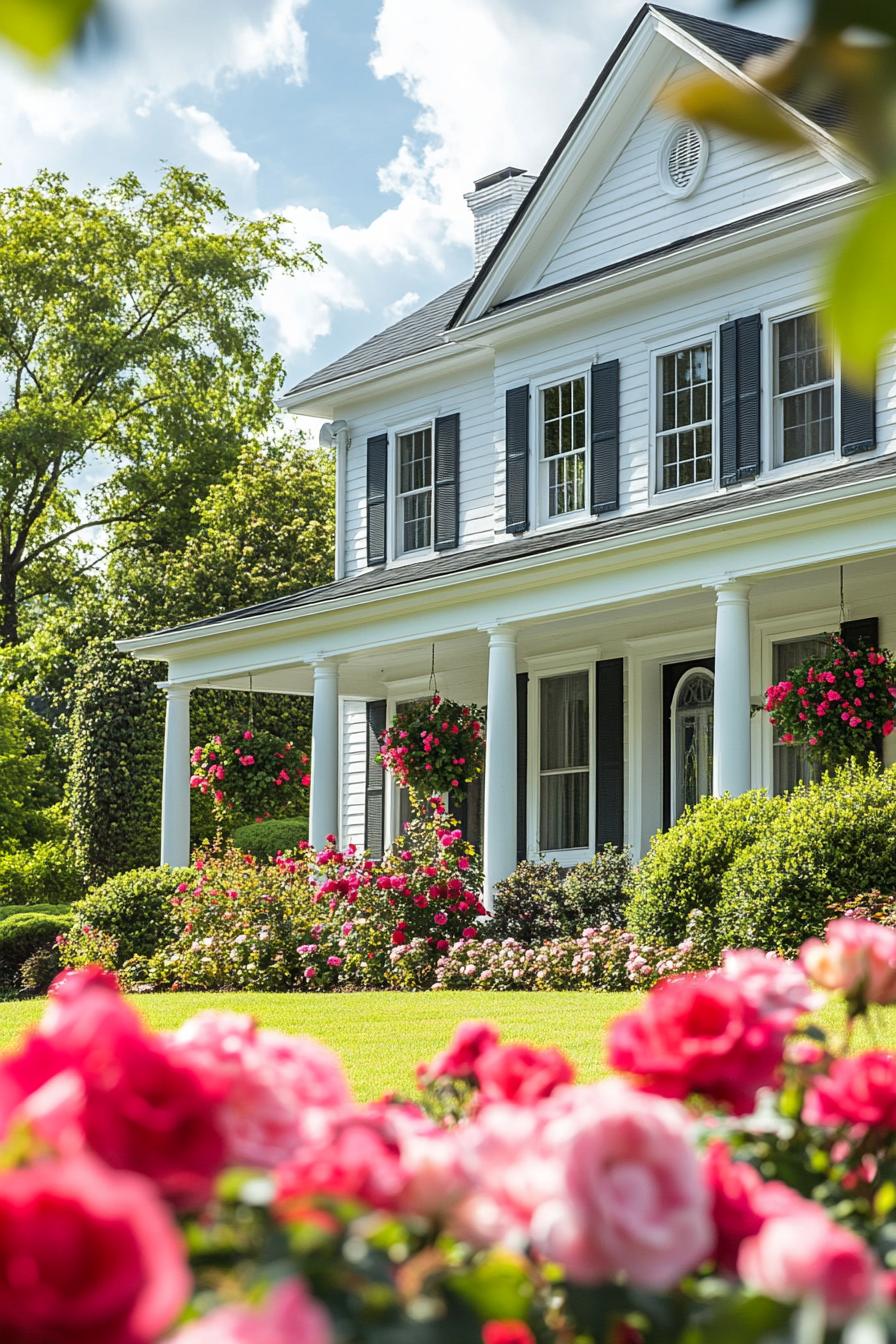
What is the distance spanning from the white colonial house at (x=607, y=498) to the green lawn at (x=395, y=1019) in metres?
3.26

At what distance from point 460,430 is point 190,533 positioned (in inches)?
696

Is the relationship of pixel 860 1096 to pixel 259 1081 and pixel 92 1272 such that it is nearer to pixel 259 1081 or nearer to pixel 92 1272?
pixel 259 1081

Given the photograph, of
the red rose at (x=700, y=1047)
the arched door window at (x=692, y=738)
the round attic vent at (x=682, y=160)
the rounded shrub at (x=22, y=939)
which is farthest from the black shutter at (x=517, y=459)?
the red rose at (x=700, y=1047)

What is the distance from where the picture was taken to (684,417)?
1638 cm

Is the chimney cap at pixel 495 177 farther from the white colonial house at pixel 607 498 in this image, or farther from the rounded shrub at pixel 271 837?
the rounded shrub at pixel 271 837

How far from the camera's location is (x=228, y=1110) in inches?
72.2

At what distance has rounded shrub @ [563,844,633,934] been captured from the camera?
14.7 meters

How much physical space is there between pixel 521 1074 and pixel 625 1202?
72cm

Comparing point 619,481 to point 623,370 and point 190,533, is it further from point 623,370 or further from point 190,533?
point 190,533

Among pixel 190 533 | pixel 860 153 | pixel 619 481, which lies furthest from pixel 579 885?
pixel 190 533

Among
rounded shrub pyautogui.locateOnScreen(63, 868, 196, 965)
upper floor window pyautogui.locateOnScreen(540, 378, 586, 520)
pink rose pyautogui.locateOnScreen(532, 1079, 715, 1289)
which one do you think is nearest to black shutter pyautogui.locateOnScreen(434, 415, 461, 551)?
upper floor window pyautogui.locateOnScreen(540, 378, 586, 520)

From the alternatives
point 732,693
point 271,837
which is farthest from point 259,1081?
point 271,837

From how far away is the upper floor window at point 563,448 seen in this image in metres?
17.5

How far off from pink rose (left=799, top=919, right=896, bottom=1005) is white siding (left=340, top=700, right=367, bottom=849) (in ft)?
59.3
